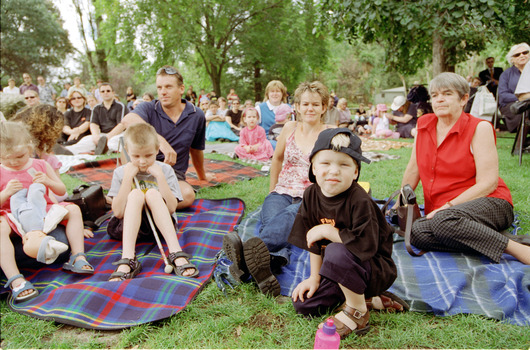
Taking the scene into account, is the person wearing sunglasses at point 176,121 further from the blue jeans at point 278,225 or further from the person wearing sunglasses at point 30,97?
the person wearing sunglasses at point 30,97

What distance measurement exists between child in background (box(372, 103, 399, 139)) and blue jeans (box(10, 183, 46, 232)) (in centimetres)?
1030

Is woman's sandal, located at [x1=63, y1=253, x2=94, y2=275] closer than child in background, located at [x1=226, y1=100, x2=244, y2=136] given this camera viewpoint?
Yes

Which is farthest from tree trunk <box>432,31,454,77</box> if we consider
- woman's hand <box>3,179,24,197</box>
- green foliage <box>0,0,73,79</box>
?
green foliage <box>0,0,73,79</box>

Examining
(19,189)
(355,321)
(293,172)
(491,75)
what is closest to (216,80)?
(491,75)

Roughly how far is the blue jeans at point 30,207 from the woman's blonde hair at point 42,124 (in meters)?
0.71

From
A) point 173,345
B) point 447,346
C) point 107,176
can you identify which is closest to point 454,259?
point 447,346

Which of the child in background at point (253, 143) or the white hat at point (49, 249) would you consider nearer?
the white hat at point (49, 249)

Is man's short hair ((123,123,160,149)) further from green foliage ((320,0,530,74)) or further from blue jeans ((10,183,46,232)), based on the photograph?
green foliage ((320,0,530,74))

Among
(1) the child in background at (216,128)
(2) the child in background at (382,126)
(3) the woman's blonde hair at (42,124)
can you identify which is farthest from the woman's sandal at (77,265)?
(2) the child in background at (382,126)

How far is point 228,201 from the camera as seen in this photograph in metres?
4.57

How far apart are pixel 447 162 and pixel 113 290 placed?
2698 millimetres

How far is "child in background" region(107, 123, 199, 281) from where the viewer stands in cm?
283

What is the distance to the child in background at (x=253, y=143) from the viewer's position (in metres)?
7.67

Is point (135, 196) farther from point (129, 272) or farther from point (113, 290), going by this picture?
point (113, 290)
